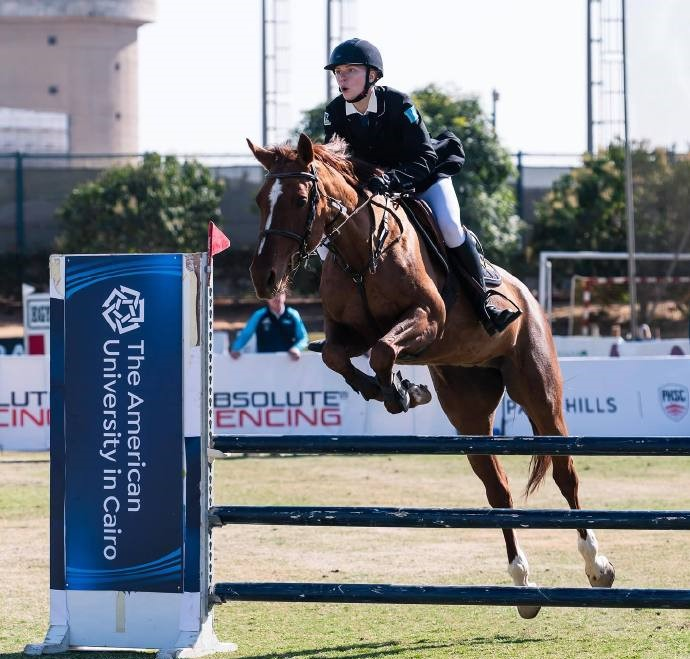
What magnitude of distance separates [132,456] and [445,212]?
7.08 ft

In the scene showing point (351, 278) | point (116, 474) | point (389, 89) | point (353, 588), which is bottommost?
point (353, 588)

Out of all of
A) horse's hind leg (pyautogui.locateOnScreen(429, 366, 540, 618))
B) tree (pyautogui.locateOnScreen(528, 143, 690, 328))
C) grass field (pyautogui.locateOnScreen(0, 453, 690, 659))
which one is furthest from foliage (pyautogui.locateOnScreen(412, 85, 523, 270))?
horse's hind leg (pyautogui.locateOnScreen(429, 366, 540, 618))

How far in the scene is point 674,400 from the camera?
13.9 metres

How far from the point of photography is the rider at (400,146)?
6.21 meters

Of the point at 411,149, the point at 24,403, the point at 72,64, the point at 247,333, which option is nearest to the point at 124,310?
the point at 411,149

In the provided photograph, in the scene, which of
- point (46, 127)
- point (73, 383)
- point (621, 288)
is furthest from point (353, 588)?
point (46, 127)

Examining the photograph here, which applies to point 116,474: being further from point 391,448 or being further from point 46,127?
point 46,127

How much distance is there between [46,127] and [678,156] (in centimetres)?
2986

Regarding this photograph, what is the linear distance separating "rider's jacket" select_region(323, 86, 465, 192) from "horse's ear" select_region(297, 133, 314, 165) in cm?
70

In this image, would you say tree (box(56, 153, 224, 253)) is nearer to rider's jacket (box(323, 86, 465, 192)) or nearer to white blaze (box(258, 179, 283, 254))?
rider's jacket (box(323, 86, 465, 192))

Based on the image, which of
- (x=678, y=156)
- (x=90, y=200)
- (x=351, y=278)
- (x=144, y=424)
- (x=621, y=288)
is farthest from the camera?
(x=90, y=200)

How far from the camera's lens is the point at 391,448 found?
16.3 feet

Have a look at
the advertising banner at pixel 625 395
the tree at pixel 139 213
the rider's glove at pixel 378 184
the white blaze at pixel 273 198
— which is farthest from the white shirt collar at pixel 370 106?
the tree at pixel 139 213

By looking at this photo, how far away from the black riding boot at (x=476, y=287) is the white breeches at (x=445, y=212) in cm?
5
